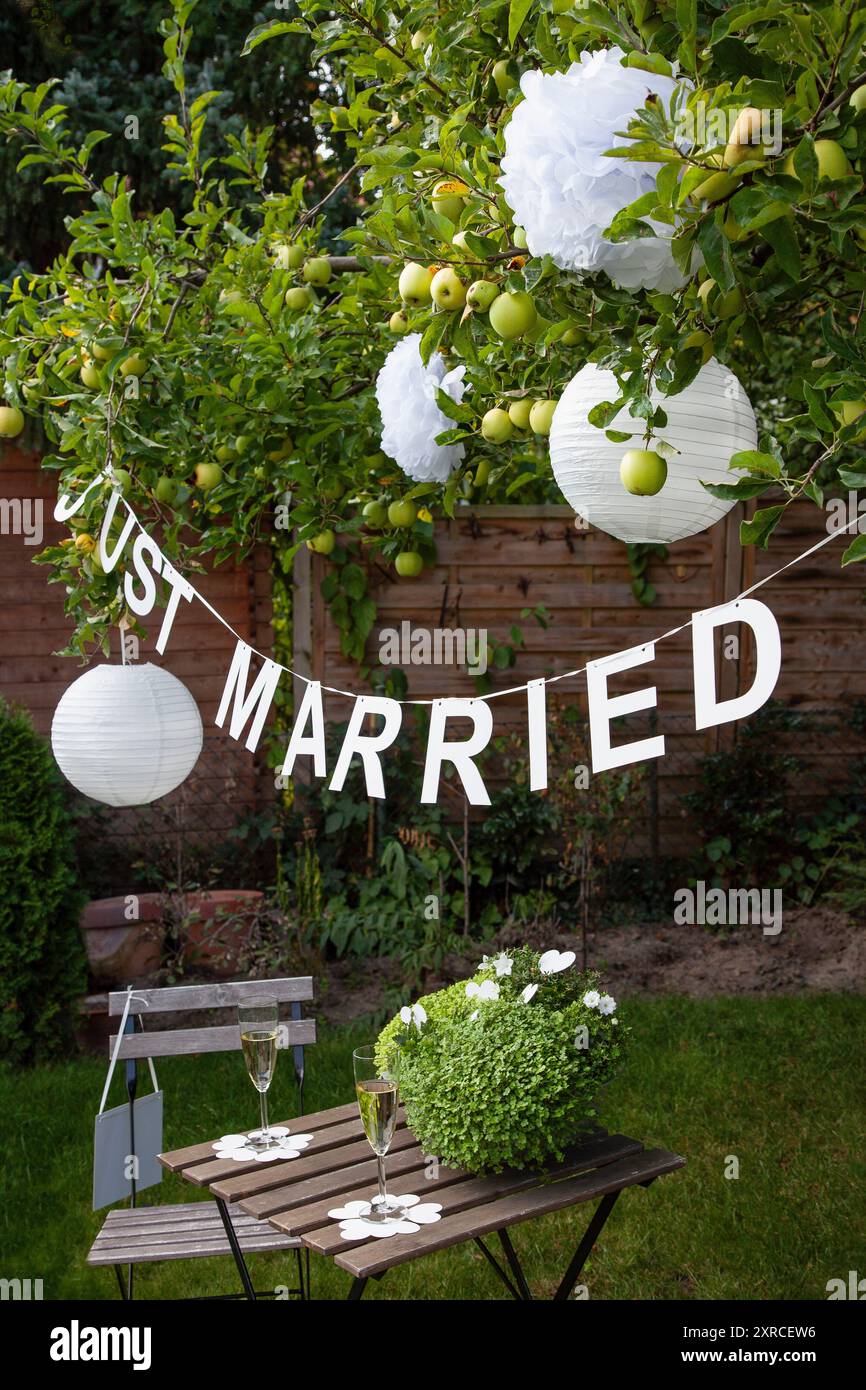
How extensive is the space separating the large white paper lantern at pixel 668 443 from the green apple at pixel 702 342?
11 cm

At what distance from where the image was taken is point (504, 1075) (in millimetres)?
2096

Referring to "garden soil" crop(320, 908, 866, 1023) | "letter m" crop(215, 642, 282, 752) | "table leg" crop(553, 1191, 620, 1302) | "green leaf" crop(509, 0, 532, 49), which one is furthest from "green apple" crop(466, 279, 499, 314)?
"garden soil" crop(320, 908, 866, 1023)

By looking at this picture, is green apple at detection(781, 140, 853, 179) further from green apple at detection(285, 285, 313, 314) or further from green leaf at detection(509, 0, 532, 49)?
green apple at detection(285, 285, 313, 314)

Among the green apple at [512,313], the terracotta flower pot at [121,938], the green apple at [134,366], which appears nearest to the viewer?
the green apple at [512,313]

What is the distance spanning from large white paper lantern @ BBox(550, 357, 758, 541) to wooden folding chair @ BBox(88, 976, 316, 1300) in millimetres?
1229

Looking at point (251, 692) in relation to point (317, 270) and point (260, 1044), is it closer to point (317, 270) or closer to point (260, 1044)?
point (260, 1044)

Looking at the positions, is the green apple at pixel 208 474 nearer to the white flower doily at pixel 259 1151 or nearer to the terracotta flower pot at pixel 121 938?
the white flower doily at pixel 259 1151

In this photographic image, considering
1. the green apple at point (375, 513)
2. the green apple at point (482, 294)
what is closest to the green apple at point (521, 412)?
the green apple at point (482, 294)

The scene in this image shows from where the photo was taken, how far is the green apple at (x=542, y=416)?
1.89 metres

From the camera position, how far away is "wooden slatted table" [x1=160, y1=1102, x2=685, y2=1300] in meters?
1.99

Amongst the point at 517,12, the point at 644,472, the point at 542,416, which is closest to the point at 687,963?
the point at 542,416

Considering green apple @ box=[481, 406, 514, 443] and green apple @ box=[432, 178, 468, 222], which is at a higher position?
green apple @ box=[432, 178, 468, 222]

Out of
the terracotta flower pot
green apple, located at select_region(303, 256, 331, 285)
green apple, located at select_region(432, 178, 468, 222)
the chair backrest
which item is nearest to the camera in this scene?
green apple, located at select_region(432, 178, 468, 222)

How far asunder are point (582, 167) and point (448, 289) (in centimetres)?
31
